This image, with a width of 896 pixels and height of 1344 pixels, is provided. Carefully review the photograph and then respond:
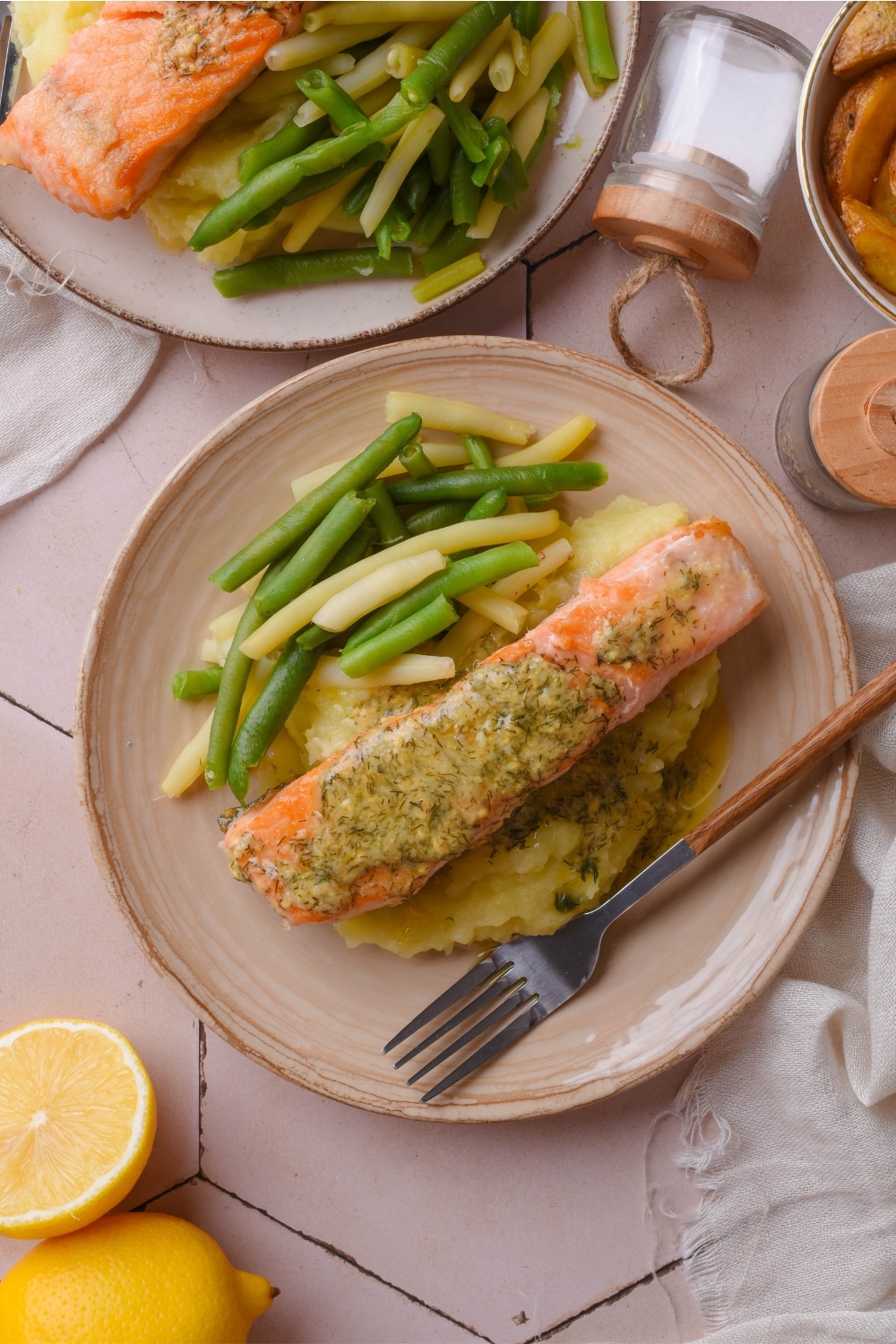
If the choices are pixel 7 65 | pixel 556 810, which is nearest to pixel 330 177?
pixel 7 65

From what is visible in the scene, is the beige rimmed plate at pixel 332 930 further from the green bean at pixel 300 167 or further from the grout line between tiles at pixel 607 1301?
the grout line between tiles at pixel 607 1301

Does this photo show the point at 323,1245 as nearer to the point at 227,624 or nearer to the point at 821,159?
the point at 227,624

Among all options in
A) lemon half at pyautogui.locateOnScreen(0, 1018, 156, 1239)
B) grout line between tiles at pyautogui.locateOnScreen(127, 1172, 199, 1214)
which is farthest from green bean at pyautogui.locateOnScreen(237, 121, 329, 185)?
grout line between tiles at pyautogui.locateOnScreen(127, 1172, 199, 1214)

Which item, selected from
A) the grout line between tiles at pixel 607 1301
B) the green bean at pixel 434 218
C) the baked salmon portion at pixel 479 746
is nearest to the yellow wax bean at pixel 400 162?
the green bean at pixel 434 218

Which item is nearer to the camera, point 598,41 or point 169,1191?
point 598,41

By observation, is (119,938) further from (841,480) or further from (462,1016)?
(841,480)

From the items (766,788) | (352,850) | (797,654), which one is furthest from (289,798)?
(797,654)
